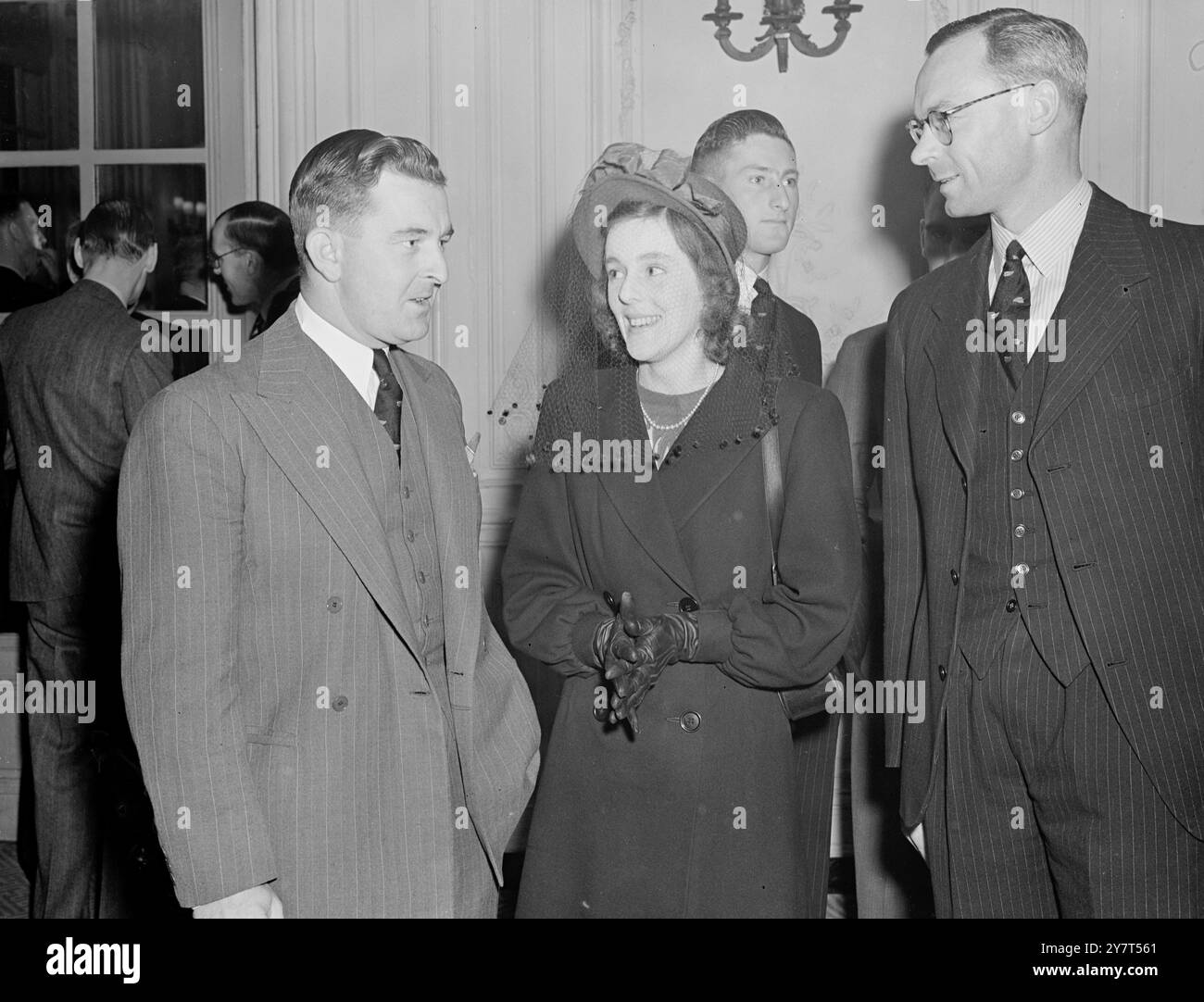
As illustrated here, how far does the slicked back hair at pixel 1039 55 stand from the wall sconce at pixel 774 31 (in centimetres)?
127

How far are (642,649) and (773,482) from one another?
1.10 feet

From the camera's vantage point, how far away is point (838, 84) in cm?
327

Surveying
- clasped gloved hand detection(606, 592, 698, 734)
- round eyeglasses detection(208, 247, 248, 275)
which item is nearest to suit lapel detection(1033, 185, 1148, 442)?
clasped gloved hand detection(606, 592, 698, 734)

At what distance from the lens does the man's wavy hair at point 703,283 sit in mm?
1945

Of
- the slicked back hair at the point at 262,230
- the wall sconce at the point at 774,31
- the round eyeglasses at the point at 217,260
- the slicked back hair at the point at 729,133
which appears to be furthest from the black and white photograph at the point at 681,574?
the round eyeglasses at the point at 217,260

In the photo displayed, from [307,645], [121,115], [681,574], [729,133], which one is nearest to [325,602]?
[307,645]

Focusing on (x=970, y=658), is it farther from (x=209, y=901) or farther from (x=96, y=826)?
(x=96, y=826)

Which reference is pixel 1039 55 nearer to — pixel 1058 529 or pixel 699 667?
pixel 1058 529

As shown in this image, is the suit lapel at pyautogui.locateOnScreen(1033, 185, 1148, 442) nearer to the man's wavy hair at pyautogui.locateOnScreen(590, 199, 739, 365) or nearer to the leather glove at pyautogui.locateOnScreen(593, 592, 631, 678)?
the man's wavy hair at pyautogui.locateOnScreen(590, 199, 739, 365)

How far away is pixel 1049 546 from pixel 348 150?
3.91 ft

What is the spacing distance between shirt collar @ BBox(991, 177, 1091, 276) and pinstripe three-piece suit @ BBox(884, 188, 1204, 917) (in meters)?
0.03

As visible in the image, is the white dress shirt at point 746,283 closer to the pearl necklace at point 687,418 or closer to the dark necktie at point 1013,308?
the pearl necklace at point 687,418

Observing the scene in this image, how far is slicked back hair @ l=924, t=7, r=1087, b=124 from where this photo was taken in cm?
204
